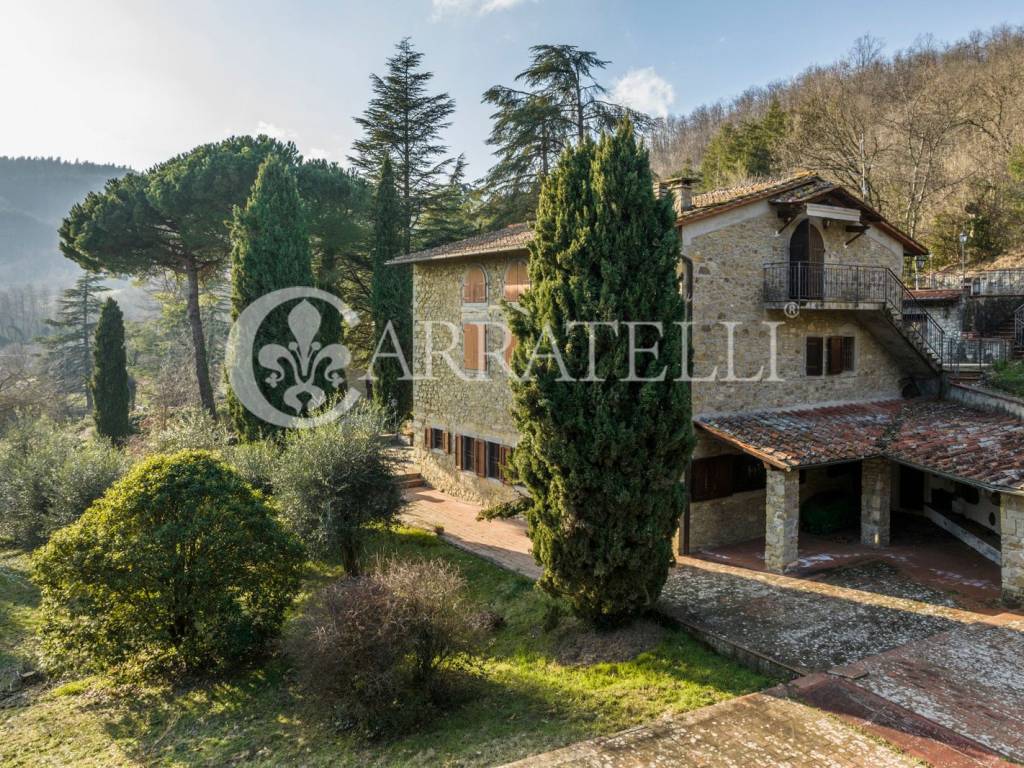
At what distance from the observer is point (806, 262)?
575 inches

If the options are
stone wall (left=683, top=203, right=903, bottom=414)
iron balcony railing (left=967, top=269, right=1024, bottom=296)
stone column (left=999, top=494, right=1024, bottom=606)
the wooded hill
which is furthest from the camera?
the wooded hill

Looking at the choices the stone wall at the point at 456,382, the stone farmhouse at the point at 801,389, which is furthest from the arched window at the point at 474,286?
the stone wall at the point at 456,382

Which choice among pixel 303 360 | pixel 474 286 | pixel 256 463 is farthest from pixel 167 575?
pixel 303 360

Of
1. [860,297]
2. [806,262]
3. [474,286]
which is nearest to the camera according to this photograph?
[806,262]

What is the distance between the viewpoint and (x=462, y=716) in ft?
28.0

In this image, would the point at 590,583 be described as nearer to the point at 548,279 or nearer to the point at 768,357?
the point at 548,279

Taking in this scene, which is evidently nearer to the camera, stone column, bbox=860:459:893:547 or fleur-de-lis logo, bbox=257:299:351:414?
stone column, bbox=860:459:893:547

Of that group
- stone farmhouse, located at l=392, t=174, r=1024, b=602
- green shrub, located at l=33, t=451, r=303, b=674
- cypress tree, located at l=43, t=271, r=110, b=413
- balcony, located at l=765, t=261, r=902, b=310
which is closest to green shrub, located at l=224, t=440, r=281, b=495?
green shrub, located at l=33, t=451, r=303, b=674

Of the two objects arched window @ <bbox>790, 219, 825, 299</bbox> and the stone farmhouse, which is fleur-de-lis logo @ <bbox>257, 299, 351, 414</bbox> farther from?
arched window @ <bbox>790, 219, 825, 299</bbox>

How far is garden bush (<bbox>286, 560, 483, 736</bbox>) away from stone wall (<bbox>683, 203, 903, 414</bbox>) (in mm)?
7129

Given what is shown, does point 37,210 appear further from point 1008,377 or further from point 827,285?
point 1008,377

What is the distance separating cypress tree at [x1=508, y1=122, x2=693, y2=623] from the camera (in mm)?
9680

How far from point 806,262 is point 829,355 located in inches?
94.9

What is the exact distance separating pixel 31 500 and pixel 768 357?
60.4 ft
